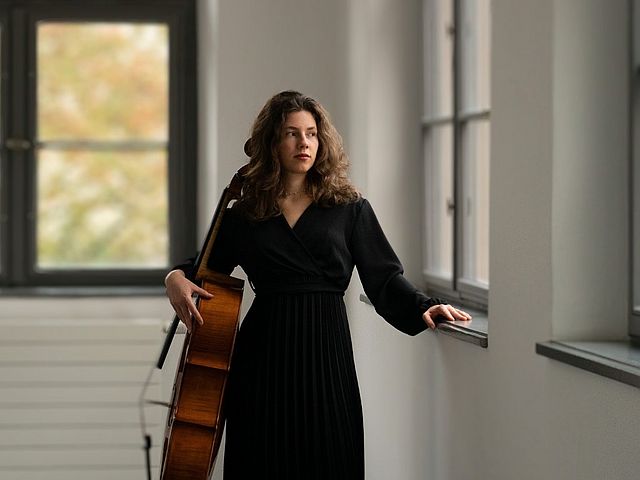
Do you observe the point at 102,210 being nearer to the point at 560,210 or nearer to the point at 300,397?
the point at 300,397

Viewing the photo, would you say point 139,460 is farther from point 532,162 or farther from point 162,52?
point 532,162

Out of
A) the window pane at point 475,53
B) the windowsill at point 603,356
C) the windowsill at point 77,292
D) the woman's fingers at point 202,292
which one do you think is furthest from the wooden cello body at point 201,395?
the windowsill at point 77,292

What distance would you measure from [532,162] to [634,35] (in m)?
0.33

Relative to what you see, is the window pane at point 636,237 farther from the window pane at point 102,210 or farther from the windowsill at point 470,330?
the window pane at point 102,210

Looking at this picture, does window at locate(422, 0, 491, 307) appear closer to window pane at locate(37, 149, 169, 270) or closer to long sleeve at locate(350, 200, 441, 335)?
long sleeve at locate(350, 200, 441, 335)

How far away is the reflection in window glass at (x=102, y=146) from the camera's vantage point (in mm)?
5887

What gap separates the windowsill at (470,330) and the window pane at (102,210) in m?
2.83

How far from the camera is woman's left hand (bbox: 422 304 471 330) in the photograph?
9.33 ft

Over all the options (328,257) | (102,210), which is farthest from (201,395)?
(102,210)

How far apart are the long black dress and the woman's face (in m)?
0.12

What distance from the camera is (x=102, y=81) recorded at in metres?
5.91

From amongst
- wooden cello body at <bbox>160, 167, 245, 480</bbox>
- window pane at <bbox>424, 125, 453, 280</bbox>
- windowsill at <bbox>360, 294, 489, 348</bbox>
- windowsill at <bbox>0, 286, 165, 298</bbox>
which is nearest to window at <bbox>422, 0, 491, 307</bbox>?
window pane at <bbox>424, 125, 453, 280</bbox>

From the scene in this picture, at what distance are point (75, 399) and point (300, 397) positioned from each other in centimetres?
266

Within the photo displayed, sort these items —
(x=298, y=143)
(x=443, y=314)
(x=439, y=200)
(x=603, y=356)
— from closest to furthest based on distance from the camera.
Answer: (x=603, y=356) < (x=443, y=314) < (x=298, y=143) < (x=439, y=200)
